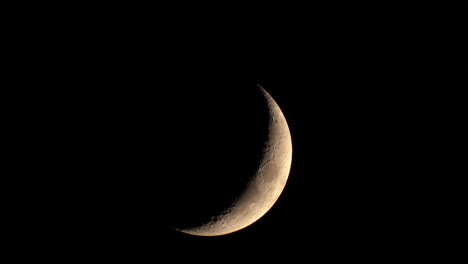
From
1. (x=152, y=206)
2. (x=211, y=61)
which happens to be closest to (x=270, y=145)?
(x=211, y=61)

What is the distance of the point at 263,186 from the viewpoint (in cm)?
273

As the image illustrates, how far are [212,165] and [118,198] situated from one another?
26.4 inches

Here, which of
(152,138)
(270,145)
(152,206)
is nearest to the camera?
(152,138)

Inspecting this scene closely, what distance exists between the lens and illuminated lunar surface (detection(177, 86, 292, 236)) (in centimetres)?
271

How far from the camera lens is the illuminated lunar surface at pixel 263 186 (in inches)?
107

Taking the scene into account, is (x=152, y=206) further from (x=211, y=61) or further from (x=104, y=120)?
(x=211, y=61)

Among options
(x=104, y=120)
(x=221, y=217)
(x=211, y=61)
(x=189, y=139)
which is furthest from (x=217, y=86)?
(x=221, y=217)

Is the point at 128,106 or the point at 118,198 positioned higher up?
the point at 128,106

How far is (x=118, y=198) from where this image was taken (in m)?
2.57

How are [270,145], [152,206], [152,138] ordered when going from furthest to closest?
1. [270,145]
2. [152,206]
3. [152,138]

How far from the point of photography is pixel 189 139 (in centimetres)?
242

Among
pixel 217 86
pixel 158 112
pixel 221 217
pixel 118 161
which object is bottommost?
pixel 221 217

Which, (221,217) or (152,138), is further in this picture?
(221,217)

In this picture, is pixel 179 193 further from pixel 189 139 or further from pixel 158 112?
pixel 158 112
